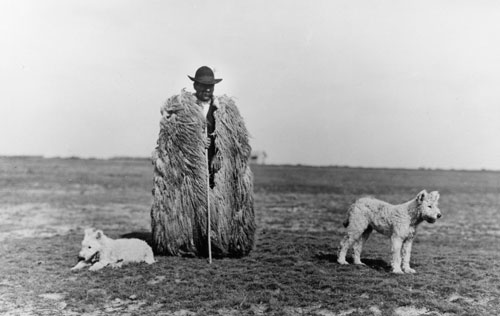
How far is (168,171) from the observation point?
916cm

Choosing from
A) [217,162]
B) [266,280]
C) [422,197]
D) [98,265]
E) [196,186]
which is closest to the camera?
[266,280]

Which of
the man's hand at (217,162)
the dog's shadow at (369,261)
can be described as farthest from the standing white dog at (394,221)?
the man's hand at (217,162)

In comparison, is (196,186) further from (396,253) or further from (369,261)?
(396,253)

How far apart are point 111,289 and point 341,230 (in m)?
8.32

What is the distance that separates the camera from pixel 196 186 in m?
9.07

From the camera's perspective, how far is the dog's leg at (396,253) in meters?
7.97

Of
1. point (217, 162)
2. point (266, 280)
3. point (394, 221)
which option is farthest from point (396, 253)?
point (217, 162)

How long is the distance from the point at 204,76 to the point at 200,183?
2.10 metres

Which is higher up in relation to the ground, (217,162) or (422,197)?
(217,162)

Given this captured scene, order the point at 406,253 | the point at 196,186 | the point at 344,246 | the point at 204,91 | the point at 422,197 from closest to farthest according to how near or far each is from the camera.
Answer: the point at 422,197
the point at 406,253
the point at 344,246
the point at 196,186
the point at 204,91

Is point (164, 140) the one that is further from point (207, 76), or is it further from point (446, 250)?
point (446, 250)

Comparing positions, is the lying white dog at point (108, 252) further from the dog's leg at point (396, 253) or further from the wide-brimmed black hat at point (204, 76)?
the dog's leg at point (396, 253)

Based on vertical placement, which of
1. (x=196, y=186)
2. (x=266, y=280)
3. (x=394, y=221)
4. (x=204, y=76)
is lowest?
(x=266, y=280)

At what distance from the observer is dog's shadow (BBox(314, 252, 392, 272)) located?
842 cm
